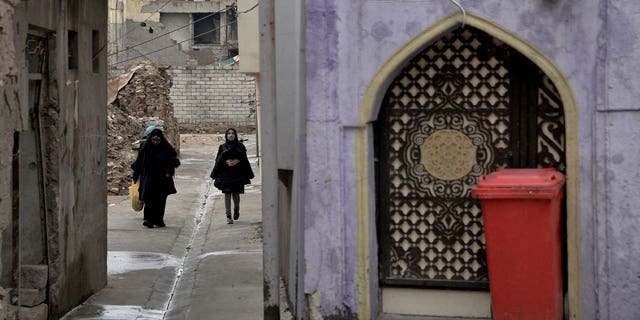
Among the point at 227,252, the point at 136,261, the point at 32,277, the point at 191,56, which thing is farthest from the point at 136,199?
the point at 191,56

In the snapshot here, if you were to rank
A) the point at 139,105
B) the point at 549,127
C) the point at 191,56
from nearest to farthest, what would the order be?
the point at 549,127, the point at 139,105, the point at 191,56

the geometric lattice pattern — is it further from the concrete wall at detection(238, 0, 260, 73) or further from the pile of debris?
the pile of debris

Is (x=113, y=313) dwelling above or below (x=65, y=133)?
below

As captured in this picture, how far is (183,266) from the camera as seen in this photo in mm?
12086

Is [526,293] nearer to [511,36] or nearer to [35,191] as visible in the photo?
[511,36]

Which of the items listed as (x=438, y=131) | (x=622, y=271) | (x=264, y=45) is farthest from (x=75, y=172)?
(x=622, y=271)

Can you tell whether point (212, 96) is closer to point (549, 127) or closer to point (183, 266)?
point (183, 266)

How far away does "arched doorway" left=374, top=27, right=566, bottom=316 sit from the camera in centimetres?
720

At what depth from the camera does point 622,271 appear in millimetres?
6734

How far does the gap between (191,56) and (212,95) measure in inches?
183

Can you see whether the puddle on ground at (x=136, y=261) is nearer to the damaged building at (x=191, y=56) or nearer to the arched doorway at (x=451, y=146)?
the arched doorway at (x=451, y=146)

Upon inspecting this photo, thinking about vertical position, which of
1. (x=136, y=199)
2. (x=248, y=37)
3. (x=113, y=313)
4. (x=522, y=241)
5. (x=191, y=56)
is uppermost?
(x=191, y=56)

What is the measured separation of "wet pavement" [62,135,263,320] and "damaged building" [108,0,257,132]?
23709mm

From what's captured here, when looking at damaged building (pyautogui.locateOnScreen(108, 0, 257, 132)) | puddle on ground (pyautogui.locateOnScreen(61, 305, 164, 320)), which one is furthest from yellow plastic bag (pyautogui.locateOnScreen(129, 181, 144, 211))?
damaged building (pyautogui.locateOnScreen(108, 0, 257, 132))
